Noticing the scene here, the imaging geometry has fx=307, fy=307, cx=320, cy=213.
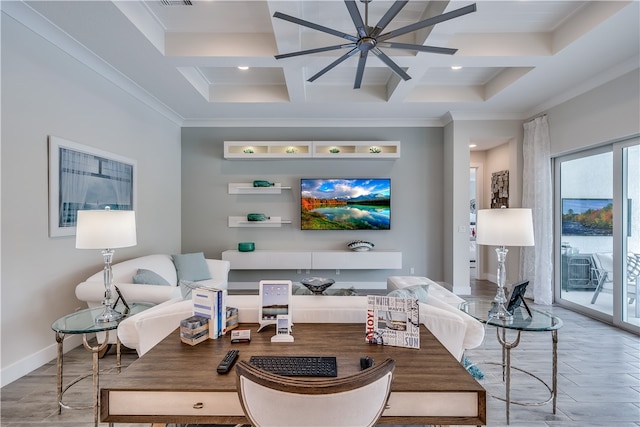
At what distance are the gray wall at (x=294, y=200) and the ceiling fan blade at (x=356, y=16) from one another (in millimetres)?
3117

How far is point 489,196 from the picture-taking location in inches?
234

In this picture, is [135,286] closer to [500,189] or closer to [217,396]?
[217,396]

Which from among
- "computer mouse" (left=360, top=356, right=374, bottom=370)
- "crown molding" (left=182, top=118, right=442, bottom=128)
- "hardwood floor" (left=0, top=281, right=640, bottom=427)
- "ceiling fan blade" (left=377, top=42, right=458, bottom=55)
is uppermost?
"crown molding" (left=182, top=118, right=442, bottom=128)

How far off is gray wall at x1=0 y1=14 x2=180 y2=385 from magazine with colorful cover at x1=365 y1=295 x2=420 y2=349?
108 inches

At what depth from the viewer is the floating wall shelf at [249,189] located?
204 inches

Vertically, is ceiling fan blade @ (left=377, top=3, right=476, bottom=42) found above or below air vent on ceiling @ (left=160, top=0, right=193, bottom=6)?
below

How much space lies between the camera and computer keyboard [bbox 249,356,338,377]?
3.66ft

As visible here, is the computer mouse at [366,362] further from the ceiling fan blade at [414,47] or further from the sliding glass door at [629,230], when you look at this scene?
the sliding glass door at [629,230]

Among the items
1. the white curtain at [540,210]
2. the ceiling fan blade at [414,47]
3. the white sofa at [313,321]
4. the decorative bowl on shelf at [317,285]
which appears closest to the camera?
the white sofa at [313,321]

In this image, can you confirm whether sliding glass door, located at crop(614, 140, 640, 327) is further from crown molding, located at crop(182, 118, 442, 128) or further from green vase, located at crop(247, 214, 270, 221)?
green vase, located at crop(247, 214, 270, 221)

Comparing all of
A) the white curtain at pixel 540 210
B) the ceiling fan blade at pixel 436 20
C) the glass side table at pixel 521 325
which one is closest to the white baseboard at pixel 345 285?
the white curtain at pixel 540 210

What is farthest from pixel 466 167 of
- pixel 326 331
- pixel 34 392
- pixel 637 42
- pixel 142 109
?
pixel 34 392

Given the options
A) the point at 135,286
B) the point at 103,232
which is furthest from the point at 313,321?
the point at 135,286

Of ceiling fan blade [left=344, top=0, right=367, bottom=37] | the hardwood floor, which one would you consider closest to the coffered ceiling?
ceiling fan blade [left=344, top=0, right=367, bottom=37]
